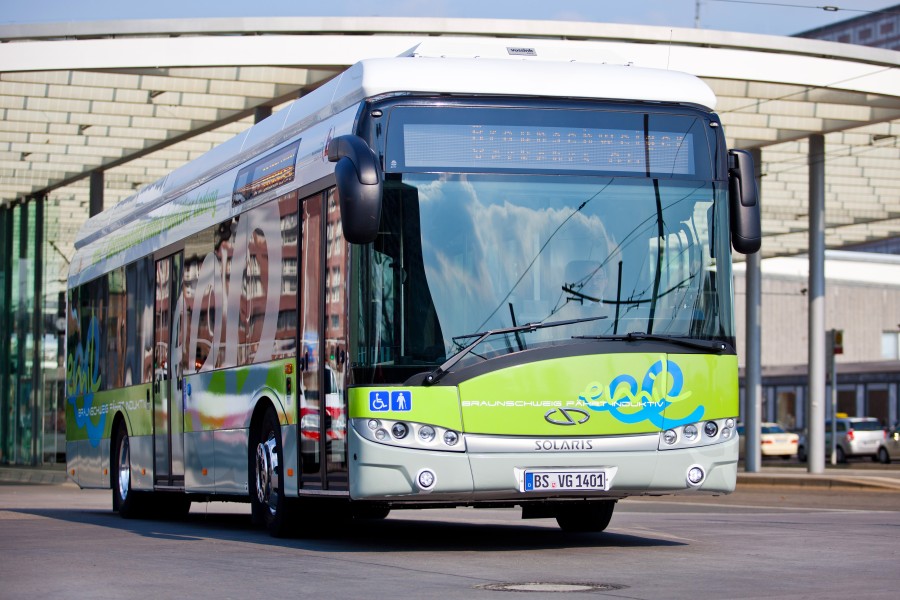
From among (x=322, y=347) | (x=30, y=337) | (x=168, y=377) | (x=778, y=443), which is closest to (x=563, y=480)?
(x=322, y=347)

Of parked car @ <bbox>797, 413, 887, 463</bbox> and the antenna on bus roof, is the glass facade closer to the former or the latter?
parked car @ <bbox>797, 413, 887, 463</bbox>

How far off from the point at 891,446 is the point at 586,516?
40.6 m

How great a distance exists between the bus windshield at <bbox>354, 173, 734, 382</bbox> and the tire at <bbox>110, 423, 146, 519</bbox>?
7806 millimetres

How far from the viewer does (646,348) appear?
11.0 m

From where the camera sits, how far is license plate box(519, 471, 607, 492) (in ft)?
35.3

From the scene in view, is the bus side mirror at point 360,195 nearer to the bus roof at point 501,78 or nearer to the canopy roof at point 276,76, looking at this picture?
the bus roof at point 501,78

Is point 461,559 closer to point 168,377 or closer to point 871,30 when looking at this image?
point 168,377

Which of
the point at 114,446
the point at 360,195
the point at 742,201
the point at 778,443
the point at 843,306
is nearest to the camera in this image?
the point at 360,195

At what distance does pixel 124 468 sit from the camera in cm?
1825

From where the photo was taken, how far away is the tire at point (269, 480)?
12.5 metres

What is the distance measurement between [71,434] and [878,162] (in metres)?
22.7

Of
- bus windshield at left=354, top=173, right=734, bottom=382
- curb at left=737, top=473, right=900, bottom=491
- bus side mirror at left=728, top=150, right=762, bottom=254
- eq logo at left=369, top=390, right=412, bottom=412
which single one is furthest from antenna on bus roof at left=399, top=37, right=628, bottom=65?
curb at left=737, top=473, right=900, bottom=491

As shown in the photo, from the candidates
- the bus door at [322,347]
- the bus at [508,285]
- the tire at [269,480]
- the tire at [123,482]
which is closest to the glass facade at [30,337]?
the tire at [123,482]

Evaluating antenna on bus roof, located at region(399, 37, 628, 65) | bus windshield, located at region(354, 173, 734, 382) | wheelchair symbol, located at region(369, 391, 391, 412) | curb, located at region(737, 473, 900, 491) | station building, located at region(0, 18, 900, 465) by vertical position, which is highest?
station building, located at region(0, 18, 900, 465)
